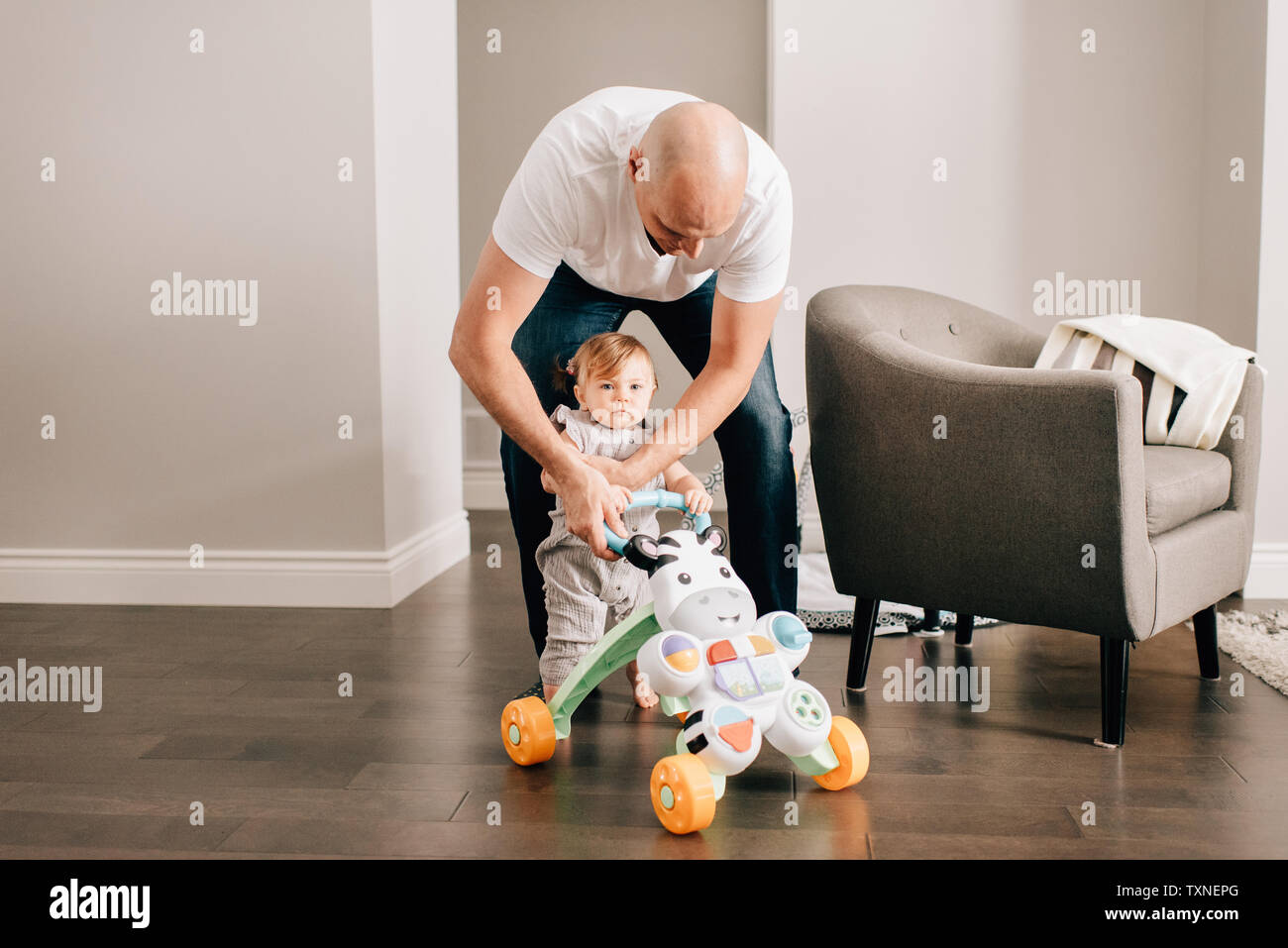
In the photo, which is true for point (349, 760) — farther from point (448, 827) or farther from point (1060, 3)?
point (1060, 3)

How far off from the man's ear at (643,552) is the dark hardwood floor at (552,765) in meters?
0.33

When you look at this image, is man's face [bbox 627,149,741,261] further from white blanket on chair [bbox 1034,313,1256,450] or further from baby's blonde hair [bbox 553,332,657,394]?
white blanket on chair [bbox 1034,313,1256,450]

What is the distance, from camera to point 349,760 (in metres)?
1.69

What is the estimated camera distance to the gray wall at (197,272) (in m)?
2.76

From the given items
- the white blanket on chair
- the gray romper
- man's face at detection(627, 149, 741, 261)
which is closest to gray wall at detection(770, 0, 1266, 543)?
the white blanket on chair

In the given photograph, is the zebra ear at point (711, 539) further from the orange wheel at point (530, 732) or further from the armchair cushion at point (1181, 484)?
the armchair cushion at point (1181, 484)

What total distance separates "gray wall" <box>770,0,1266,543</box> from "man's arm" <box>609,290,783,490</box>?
5.43 feet

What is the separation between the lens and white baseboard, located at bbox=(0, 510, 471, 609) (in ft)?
9.25

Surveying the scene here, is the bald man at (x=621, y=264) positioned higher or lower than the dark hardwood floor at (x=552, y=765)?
higher

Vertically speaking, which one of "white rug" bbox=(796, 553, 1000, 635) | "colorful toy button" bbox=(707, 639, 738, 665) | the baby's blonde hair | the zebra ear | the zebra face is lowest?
"white rug" bbox=(796, 553, 1000, 635)

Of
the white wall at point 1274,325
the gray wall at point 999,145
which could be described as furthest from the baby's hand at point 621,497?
the white wall at point 1274,325

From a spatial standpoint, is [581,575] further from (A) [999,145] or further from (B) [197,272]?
(A) [999,145]
